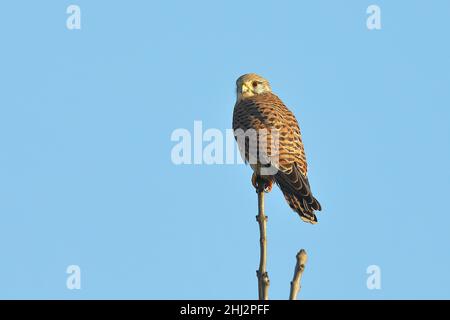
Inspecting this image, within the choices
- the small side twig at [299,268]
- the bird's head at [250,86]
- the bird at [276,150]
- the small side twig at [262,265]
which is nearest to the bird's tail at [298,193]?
the bird at [276,150]

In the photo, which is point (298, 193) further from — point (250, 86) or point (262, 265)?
point (262, 265)

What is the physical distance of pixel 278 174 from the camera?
6812 millimetres

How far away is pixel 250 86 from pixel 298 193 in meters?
2.21

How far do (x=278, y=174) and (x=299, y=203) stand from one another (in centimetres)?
49

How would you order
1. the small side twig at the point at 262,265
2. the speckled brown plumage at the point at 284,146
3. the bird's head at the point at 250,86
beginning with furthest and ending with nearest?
the bird's head at the point at 250,86, the speckled brown plumage at the point at 284,146, the small side twig at the point at 262,265

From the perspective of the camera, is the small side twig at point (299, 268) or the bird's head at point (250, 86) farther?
the bird's head at point (250, 86)

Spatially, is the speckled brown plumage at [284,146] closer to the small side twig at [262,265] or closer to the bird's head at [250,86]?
the bird's head at [250,86]

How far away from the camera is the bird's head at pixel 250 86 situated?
331 inches

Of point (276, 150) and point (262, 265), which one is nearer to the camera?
point (262, 265)

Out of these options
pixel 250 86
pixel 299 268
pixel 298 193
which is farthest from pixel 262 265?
pixel 250 86

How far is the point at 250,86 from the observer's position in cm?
843
